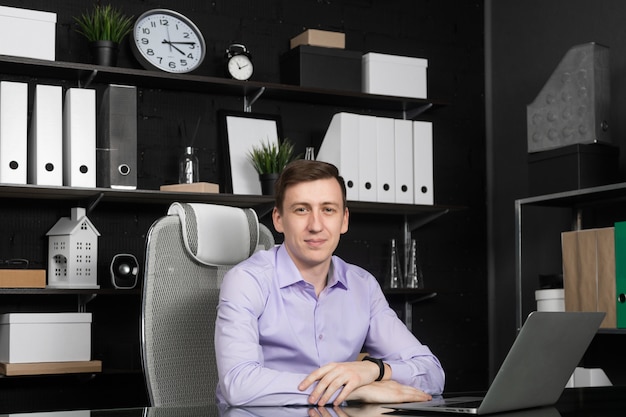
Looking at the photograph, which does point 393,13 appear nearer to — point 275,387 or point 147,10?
point 147,10

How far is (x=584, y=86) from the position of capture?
10.6 feet

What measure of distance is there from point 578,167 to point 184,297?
→ 1608mm

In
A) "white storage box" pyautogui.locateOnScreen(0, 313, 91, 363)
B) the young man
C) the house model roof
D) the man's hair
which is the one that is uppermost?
the man's hair

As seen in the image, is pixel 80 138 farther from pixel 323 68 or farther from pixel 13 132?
pixel 323 68

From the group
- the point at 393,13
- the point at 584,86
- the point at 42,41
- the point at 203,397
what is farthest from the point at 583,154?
the point at 42,41

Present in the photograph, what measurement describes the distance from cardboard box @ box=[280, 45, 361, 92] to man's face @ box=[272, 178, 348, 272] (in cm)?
139

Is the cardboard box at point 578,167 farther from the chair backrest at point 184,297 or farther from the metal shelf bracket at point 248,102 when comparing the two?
the chair backrest at point 184,297

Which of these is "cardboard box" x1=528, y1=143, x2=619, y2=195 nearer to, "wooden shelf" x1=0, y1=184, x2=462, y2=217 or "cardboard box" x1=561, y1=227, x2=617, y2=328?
"cardboard box" x1=561, y1=227, x2=617, y2=328

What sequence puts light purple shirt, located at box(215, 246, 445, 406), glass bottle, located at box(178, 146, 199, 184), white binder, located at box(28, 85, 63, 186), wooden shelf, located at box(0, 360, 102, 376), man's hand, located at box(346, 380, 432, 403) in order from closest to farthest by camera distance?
1. man's hand, located at box(346, 380, 432, 403)
2. light purple shirt, located at box(215, 246, 445, 406)
3. wooden shelf, located at box(0, 360, 102, 376)
4. white binder, located at box(28, 85, 63, 186)
5. glass bottle, located at box(178, 146, 199, 184)

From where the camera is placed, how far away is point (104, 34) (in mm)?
3225

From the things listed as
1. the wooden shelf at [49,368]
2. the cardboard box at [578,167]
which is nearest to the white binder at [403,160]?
the cardboard box at [578,167]

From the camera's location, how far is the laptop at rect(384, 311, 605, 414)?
1412 millimetres

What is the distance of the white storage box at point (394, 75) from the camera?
3686mm

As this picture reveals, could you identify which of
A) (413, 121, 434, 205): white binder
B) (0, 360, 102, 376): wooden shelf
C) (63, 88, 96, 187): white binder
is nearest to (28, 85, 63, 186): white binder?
(63, 88, 96, 187): white binder
